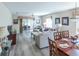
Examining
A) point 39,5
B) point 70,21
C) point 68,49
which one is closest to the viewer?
point 68,49

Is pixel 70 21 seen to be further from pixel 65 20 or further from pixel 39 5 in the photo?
pixel 39 5

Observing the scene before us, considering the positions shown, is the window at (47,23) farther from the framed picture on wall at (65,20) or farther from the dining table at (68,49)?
the dining table at (68,49)

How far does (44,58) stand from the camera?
1.98 meters

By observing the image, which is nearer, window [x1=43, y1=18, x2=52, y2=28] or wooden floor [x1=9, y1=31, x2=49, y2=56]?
wooden floor [x1=9, y1=31, x2=49, y2=56]

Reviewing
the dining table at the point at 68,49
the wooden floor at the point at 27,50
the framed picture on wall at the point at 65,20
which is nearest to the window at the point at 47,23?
the framed picture on wall at the point at 65,20

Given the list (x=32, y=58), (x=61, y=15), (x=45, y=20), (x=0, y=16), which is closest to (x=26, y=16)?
(x=45, y=20)

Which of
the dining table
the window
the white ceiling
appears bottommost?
the dining table

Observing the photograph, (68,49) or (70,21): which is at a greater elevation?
(70,21)

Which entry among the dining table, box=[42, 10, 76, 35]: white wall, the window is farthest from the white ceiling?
the window

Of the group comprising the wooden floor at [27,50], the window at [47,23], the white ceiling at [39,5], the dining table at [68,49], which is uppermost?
the white ceiling at [39,5]

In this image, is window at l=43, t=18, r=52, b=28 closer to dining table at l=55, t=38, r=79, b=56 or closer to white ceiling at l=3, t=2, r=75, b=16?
white ceiling at l=3, t=2, r=75, b=16

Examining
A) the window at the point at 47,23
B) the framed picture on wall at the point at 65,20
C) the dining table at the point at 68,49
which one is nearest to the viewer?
the dining table at the point at 68,49

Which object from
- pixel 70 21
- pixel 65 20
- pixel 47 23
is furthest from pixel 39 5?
pixel 47 23

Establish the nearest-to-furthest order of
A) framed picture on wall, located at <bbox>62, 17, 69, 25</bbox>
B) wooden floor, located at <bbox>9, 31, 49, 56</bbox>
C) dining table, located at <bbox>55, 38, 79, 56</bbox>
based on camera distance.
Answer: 1. dining table, located at <bbox>55, 38, 79, 56</bbox>
2. wooden floor, located at <bbox>9, 31, 49, 56</bbox>
3. framed picture on wall, located at <bbox>62, 17, 69, 25</bbox>
